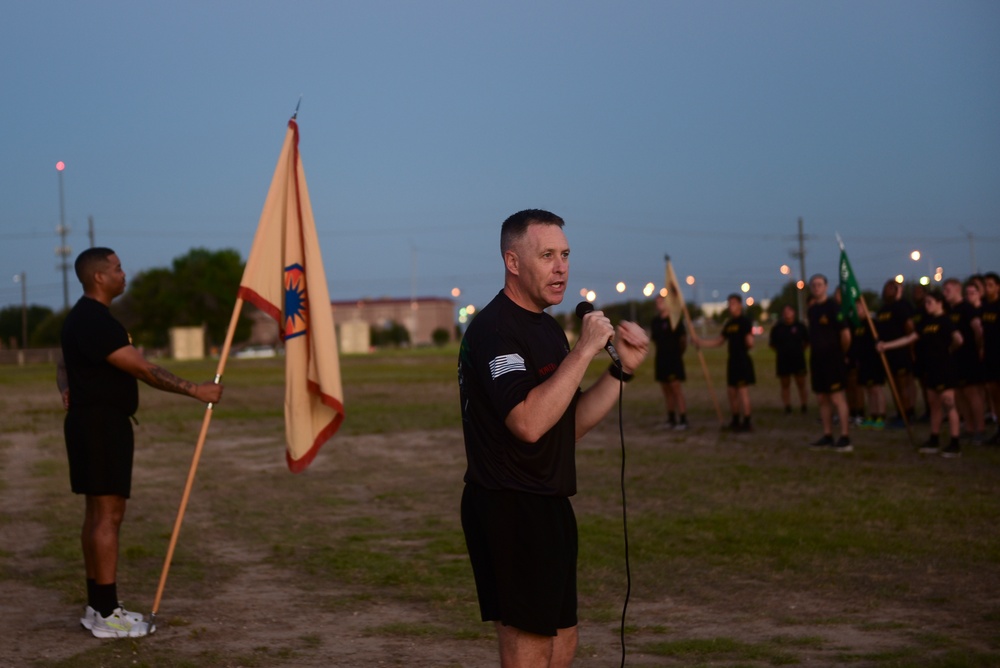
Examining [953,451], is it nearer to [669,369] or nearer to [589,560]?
[669,369]

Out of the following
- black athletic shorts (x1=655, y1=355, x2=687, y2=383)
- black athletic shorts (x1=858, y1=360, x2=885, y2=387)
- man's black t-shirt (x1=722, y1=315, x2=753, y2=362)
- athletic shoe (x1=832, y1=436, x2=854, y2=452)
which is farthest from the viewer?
black athletic shorts (x1=655, y1=355, x2=687, y2=383)

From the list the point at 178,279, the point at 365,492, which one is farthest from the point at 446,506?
the point at 178,279

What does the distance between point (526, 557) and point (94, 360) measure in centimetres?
374

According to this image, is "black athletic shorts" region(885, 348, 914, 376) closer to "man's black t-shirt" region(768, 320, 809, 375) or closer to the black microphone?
"man's black t-shirt" region(768, 320, 809, 375)

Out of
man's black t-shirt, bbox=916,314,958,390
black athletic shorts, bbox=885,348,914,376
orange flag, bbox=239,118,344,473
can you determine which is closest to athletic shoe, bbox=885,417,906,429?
black athletic shorts, bbox=885,348,914,376

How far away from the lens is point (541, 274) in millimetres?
4086

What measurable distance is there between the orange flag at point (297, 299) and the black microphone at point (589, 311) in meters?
3.29

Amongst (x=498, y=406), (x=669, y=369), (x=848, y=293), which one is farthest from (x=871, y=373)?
(x=498, y=406)

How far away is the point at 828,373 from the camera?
47.9 feet

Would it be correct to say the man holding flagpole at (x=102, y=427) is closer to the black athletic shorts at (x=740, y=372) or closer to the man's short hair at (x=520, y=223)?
the man's short hair at (x=520, y=223)

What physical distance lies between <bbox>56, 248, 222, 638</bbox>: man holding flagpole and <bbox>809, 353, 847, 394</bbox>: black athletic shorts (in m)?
9.79

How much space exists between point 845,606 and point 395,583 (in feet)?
10.3

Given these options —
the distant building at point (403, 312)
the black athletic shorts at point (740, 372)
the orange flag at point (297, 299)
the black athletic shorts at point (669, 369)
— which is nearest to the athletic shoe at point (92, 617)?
the orange flag at point (297, 299)

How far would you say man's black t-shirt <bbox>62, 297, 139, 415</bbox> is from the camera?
21.9 ft
